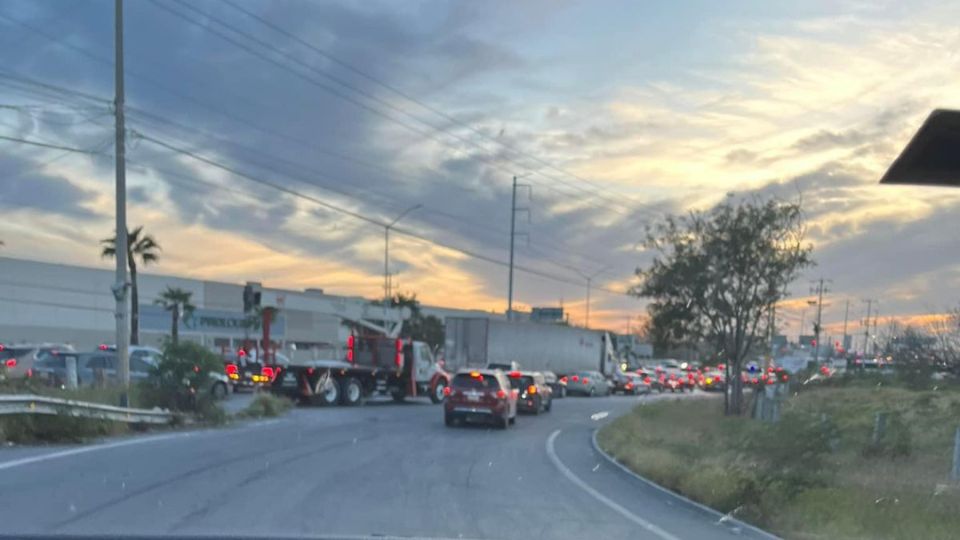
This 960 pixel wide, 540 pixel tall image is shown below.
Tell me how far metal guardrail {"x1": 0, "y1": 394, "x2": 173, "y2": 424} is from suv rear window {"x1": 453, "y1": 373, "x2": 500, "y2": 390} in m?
9.09

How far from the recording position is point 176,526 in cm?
1026

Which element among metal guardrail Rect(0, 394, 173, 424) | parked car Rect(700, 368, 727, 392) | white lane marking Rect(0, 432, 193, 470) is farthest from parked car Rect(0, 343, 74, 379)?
parked car Rect(700, 368, 727, 392)

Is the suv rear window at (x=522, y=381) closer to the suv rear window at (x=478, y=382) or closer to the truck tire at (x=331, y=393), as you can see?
the truck tire at (x=331, y=393)

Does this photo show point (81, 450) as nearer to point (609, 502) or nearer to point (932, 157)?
point (609, 502)

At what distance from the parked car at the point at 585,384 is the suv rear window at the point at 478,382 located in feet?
92.6

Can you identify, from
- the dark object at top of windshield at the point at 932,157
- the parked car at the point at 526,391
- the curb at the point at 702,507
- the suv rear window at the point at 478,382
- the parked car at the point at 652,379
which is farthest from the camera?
the parked car at the point at 652,379

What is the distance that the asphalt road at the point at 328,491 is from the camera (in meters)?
10.7

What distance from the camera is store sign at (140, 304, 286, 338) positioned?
76312 millimetres

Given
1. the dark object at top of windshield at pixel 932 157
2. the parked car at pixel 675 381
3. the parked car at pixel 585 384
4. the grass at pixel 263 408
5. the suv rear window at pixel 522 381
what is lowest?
the parked car at pixel 675 381

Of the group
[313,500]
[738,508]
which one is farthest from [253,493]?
[738,508]

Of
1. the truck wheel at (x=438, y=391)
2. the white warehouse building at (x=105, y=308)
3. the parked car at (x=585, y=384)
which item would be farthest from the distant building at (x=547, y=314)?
the truck wheel at (x=438, y=391)

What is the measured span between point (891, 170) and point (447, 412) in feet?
79.2

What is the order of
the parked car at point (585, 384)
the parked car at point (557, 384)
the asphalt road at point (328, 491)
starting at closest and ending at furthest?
the asphalt road at point (328, 491) < the parked car at point (557, 384) < the parked car at point (585, 384)

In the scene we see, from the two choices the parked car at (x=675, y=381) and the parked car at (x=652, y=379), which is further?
the parked car at (x=675, y=381)
